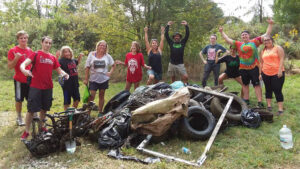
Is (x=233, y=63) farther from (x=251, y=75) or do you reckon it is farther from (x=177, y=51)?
(x=177, y=51)

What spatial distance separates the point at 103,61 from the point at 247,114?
3.24 m

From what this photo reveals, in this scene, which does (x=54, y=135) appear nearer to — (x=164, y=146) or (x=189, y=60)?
(x=164, y=146)

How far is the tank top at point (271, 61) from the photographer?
534 cm

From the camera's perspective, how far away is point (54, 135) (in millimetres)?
3746

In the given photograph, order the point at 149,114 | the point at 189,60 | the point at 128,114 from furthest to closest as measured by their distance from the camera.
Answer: the point at 189,60 < the point at 128,114 < the point at 149,114

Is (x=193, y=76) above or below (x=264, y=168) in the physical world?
above

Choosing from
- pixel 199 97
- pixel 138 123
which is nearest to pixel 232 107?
pixel 199 97

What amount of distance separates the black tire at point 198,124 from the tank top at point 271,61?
2.03 metres

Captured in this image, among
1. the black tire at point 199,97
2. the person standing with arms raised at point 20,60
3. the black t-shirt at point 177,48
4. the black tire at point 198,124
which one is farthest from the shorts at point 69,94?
the black t-shirt at point 177,48

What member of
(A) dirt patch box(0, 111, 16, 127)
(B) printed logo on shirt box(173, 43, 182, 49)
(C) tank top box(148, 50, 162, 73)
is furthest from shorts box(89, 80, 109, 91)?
(B) printed logo on shirt box(173, 43, 182, 49)

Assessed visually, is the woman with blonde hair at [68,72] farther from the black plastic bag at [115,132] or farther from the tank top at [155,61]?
the tank top at [155,61]

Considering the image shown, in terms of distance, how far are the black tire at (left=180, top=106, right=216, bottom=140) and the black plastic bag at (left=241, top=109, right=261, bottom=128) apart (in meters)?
0.74

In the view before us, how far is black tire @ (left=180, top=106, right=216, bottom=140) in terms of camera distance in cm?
412

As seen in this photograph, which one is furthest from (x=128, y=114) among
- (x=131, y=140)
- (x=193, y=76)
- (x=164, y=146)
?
(x=193, y=76)
